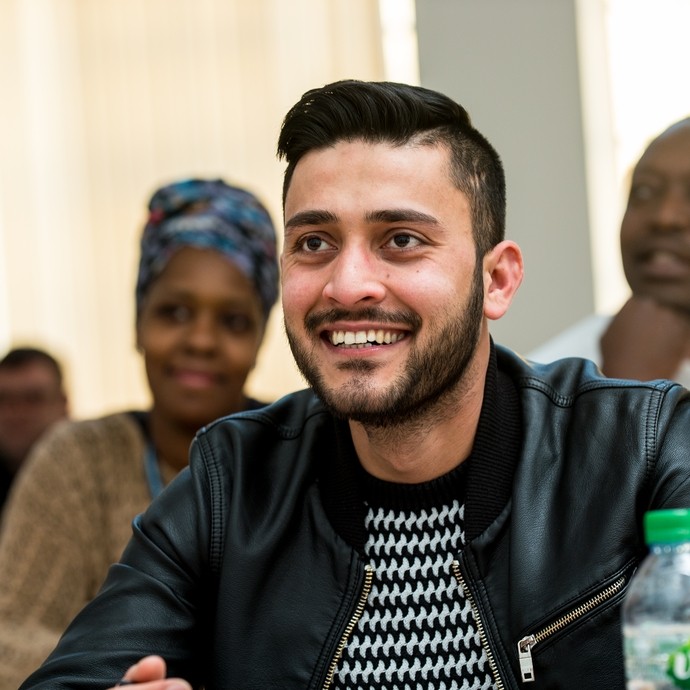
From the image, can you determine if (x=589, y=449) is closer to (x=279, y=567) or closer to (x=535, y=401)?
(x=535, y=401)

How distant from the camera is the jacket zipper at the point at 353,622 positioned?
1622 mm

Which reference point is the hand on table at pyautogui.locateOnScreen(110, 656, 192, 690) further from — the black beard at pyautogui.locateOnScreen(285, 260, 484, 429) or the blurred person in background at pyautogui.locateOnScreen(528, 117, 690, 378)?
the blurred person in background at pyautogui.locateOnScreen(528, 117, 690, 378)

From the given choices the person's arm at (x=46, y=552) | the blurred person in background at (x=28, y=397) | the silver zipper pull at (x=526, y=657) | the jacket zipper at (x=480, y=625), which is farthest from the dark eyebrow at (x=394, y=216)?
the blurred person in background at (x=28, y=397)

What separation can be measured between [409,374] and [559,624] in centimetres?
39

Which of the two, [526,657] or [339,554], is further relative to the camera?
[339,554]

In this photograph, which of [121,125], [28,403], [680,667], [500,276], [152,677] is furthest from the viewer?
[121,125]


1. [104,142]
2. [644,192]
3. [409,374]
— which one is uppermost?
[104,142]

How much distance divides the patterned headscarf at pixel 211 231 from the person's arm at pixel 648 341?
91cm

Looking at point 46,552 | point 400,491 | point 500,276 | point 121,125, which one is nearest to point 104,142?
point 121,125

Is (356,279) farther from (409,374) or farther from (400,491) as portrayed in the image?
(400,491)

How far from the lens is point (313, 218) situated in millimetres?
1654

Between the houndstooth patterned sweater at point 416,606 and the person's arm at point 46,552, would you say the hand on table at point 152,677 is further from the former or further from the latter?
the person's arm at point 46,552

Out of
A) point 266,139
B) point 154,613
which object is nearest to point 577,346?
point 154,613

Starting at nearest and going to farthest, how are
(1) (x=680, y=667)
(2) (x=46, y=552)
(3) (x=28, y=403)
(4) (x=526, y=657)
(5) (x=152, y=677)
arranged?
(1) (x=680, y=667), (5) (x=152, y=677), (4) (x=526, y=657), (2) (x=46, y=552), (3) (x=28, y=403)
